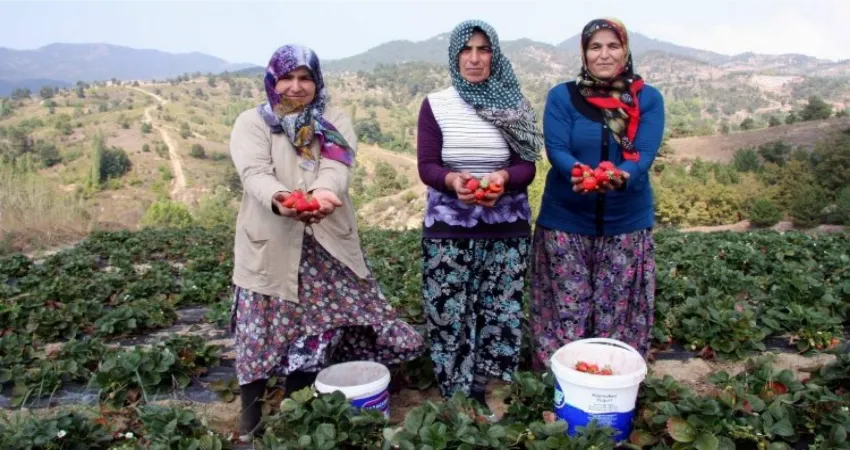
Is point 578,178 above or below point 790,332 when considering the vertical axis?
above

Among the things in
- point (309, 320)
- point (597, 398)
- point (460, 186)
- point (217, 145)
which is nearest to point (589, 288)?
point (597, 398)

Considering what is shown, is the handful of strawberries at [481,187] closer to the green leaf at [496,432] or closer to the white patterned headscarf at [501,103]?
the white patterned headscarf at [501,103]

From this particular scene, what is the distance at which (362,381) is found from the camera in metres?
2.71

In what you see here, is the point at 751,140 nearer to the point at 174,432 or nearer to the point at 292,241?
the point at 292,241

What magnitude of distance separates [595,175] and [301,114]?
1.16m

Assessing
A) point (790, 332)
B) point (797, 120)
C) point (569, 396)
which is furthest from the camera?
point (797, 120)

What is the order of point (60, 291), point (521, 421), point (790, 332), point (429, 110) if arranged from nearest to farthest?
point (521, 421), point (429, 110), point (790, 332), point (60, 291)

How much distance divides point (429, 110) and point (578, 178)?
0.66 m

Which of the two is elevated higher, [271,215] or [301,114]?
[301,114]

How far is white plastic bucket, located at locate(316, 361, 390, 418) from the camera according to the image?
238 cm

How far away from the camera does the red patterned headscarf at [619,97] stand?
2576mm

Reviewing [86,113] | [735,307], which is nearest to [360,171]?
[86,113]

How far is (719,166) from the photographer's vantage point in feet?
83.3

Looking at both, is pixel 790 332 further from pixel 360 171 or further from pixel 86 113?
pixel 86 113
